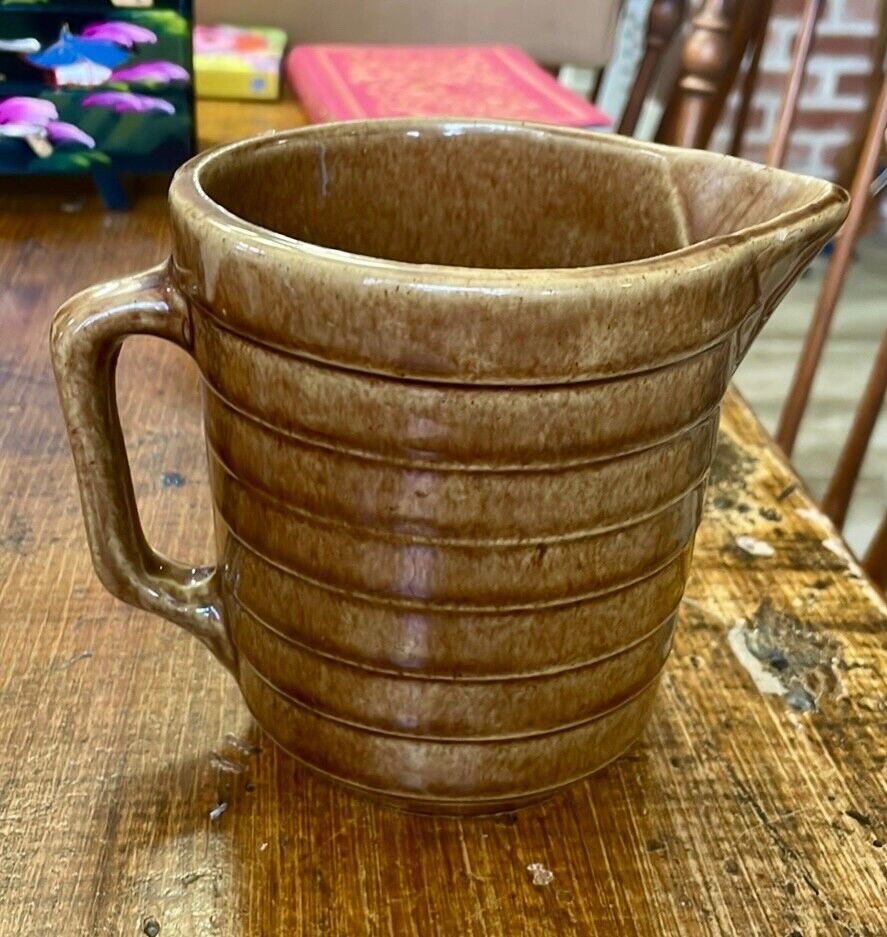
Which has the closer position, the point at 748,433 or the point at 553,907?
the point at 553,907

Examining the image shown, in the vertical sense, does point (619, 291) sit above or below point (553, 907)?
above

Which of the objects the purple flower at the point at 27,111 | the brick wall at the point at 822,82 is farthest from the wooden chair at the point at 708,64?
the brick wall at the point at 822,82

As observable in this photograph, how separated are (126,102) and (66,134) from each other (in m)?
0.05

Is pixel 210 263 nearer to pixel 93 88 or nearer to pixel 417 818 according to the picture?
pixel 417 818

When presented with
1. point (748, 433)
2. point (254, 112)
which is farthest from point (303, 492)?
point (254, 112)

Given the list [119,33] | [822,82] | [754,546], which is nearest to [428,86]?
[119,33]

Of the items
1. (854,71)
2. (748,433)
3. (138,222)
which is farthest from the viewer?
(854,71)

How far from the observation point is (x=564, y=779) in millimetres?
342

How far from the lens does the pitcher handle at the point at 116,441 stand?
1.02 ft

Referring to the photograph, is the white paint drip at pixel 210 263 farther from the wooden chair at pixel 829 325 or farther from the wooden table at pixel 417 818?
the wooden chair at pixel 829 325

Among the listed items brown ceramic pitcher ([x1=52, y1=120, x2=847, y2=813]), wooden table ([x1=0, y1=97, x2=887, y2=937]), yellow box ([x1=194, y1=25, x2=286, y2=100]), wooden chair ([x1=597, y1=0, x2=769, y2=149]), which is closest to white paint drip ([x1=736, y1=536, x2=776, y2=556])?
wooden table ([x1=0, y1=97, x2=887, y2=937])

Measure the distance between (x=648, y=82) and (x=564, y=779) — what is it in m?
0.99

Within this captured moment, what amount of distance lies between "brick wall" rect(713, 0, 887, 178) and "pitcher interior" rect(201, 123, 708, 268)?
1.72 m

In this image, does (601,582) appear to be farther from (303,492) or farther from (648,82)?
(648,82)
